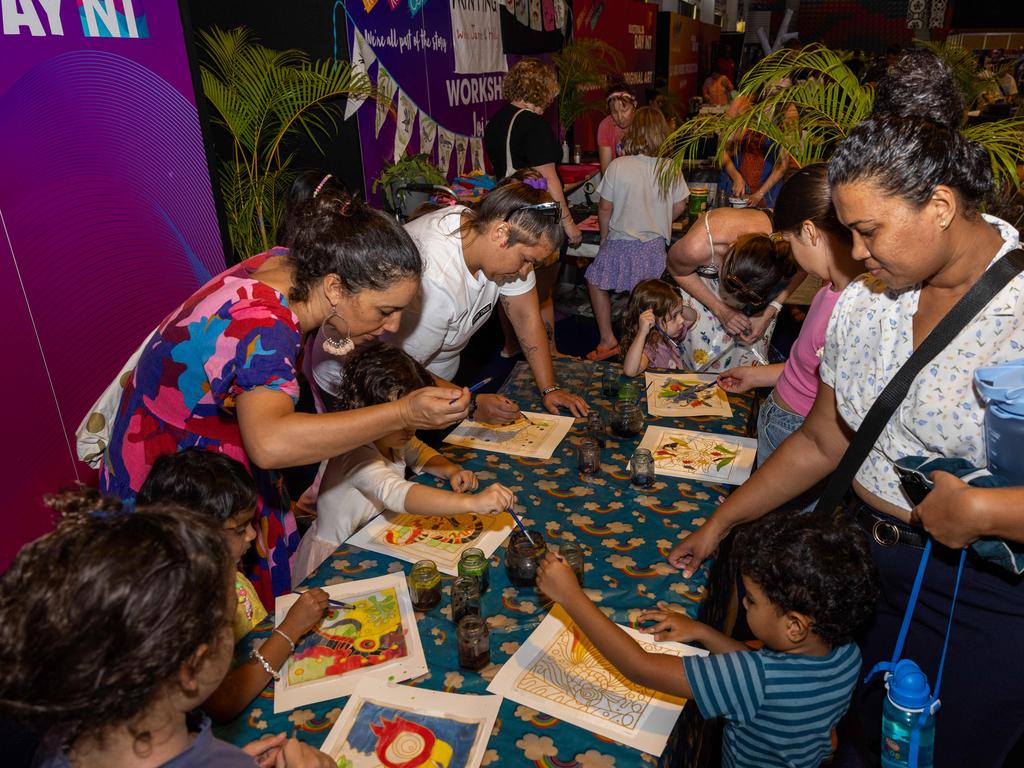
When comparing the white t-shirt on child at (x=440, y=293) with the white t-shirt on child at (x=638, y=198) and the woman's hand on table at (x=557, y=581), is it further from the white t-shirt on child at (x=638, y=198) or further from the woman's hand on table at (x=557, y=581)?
the white t-shirt on child at (x=638, y=198)

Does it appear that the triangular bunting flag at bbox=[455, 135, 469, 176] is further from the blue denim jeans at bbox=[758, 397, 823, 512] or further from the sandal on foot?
the blue denim jeans at bbox=[758, 397, 823, 512]

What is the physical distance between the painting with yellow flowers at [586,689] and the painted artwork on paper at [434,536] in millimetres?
355

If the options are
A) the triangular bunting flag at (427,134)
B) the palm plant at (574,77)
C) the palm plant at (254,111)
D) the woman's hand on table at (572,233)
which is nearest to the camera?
the palm plant at (254,111)

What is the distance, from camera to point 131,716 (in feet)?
3.31

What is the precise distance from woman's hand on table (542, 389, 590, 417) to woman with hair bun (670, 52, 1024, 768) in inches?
37.9

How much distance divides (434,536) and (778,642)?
916mm

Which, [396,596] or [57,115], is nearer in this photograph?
[396,596]

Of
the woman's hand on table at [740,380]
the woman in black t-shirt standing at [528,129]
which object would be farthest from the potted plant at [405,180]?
the woman's hand on table at [740,380]

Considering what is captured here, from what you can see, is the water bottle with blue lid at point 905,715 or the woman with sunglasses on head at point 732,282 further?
the woman with sunglasses on head at point 732,282

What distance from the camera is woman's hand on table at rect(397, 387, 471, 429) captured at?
174 centimetres

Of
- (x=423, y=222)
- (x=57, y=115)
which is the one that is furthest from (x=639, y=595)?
(x=57, y=115)

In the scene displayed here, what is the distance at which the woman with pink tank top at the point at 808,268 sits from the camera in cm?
216

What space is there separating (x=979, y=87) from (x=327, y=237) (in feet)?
17.0

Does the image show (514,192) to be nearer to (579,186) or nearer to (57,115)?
(57,115)
